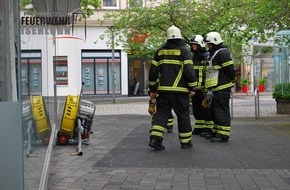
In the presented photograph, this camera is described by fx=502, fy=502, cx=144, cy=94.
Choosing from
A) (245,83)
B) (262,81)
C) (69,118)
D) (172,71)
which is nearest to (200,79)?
(172,71)

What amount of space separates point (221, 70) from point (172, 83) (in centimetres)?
153

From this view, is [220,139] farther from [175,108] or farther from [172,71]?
[172,71]

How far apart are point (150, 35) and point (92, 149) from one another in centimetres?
1045

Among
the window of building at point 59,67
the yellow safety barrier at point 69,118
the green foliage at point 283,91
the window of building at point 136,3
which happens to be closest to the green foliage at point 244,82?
the window of building at point 136,3

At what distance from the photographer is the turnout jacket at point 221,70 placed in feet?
31.0

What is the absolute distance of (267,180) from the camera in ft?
19.8

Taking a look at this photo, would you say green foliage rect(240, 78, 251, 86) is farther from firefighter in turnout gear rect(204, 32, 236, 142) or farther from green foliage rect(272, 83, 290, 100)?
firefighter in turnout gear rect(204, 32, 236, 142)

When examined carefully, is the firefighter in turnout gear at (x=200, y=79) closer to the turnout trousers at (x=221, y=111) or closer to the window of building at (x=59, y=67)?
the turnout trousers at (x=221, y=111)

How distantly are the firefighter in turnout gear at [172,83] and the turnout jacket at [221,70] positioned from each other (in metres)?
1.17

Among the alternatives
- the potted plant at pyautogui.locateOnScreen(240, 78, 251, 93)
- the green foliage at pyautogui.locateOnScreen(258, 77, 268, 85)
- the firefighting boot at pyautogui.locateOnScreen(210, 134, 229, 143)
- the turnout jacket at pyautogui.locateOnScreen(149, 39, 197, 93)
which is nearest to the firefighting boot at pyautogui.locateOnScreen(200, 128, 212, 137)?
the firefighting boot at pyautogui.locateOnScreen(210, 134, 229, 143)

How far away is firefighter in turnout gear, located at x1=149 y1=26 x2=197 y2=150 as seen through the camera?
27.6 feet

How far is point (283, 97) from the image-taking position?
57.5 ft

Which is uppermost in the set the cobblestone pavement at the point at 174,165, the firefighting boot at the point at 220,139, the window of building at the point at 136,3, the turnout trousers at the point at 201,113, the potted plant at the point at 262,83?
the window of building at the point at 136,3

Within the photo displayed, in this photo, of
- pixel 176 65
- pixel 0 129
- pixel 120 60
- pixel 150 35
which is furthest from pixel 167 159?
pixel 120 60
